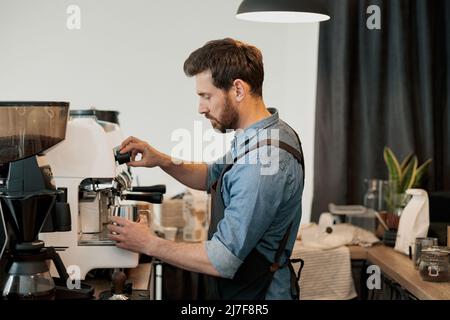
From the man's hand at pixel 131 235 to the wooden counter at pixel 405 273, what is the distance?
79 cm

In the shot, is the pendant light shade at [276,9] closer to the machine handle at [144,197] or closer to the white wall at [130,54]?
the white wall at [130,54]

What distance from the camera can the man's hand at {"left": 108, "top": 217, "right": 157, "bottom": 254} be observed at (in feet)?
5.83

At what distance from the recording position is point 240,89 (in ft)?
5.76

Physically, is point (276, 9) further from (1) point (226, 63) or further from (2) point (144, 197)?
(2) point (144, 197)

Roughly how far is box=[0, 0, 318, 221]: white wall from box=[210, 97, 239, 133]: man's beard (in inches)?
15.5

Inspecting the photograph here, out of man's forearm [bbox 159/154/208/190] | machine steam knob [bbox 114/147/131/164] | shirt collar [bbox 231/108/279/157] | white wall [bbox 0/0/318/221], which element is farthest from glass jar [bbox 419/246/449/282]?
machine steam knob [bbox 114/147/131/164]

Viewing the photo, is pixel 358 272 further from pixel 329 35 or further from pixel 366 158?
pixel 329 35

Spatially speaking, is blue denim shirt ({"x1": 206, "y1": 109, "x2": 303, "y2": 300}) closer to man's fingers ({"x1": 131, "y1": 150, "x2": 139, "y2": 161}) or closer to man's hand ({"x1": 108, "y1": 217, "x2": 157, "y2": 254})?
man's hand ({"x1": 108, "y1": 217, "x2": 157, "y2": 254})

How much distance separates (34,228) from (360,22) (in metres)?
1.82

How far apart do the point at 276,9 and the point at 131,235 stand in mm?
699

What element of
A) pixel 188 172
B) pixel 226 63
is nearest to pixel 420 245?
pixel 188 172

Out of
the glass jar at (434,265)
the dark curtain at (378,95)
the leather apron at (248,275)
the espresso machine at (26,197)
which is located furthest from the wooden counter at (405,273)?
the espresso machine at (26,197)

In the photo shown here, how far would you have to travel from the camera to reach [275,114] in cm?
178
